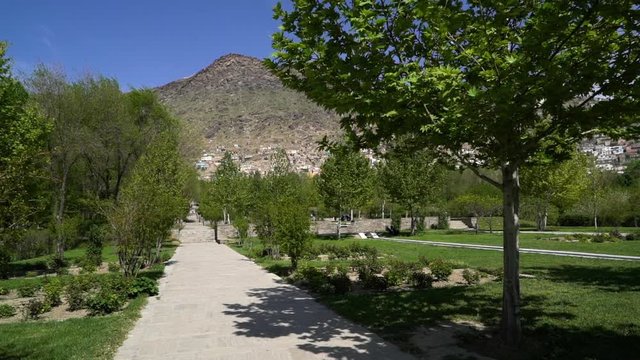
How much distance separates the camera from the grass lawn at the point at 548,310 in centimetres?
657

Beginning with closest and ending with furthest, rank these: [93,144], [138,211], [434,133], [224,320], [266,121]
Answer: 1. [434,133]
2. [224,320]
3. [138,211]
4. [93,144]
5. [266,121]

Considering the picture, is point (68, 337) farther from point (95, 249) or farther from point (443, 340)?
point (95, 249)

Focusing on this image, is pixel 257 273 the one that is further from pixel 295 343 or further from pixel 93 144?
pixel 93 144

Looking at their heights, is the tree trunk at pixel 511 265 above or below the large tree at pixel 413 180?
below

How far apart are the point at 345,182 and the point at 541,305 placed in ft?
89.5

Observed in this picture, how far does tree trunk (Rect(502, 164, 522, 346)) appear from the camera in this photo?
6.78m

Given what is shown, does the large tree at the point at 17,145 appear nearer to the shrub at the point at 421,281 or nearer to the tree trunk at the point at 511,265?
the tree trunk at the point at 511,265

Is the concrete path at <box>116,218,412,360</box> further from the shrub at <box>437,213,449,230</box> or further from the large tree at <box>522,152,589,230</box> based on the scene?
the shrub at <box>437,213,449,230</box>

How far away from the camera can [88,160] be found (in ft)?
100

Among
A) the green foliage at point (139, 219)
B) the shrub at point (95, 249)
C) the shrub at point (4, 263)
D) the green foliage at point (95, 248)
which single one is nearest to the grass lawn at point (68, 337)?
the green foliage at point (139, 219)

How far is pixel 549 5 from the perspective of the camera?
16.1 feet

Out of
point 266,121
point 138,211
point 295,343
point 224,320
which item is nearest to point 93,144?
point 138,211

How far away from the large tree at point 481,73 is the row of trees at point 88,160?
4.18 meters

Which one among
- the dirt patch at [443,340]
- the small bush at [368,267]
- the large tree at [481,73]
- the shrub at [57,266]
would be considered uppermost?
the large tree at [481,73]
